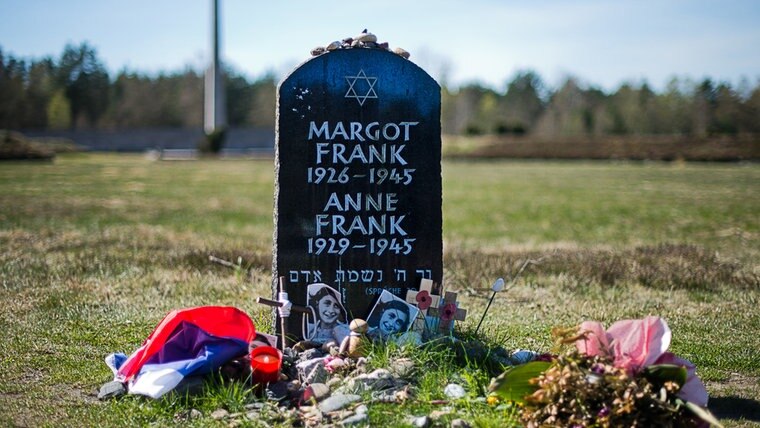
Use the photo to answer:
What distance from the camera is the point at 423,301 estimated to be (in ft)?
21.8

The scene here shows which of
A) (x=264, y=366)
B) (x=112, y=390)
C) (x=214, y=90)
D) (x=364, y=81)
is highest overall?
(x=214, y=90)

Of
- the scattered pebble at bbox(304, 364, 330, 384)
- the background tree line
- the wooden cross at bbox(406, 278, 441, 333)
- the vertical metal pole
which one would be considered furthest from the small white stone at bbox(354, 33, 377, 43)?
the vertical metal pole

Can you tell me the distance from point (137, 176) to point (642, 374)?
32244 mm

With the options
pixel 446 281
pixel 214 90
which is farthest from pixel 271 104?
pixel 446 281

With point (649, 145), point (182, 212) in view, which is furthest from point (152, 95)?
point (182, 212)

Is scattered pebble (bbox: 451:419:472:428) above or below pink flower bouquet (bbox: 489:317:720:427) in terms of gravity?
below

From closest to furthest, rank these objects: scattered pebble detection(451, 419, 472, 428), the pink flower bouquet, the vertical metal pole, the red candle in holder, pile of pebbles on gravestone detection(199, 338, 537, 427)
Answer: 1. the pink flower bouquet
2. scattered pebble detection(451, 419, 472, 428)
3. pile of pebbles on gravestone detection(199, 338, 537, 427)
4. the red candle in holder
5. the vertical metal pole

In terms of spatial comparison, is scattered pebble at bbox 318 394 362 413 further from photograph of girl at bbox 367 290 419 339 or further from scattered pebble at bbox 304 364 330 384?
photograph of girl at bbox 367 290 419 339

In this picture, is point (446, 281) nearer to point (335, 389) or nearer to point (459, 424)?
point (335, 389)

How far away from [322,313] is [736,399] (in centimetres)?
295

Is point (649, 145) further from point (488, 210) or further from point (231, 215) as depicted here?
point (231, 215)

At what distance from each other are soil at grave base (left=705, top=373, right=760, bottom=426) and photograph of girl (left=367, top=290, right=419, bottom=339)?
2182 mm

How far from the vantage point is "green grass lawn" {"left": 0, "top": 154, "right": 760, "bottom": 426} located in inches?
225

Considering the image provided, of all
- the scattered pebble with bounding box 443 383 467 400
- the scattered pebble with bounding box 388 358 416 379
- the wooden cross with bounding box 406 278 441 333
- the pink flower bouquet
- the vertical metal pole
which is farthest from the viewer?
the vertical metal pole
